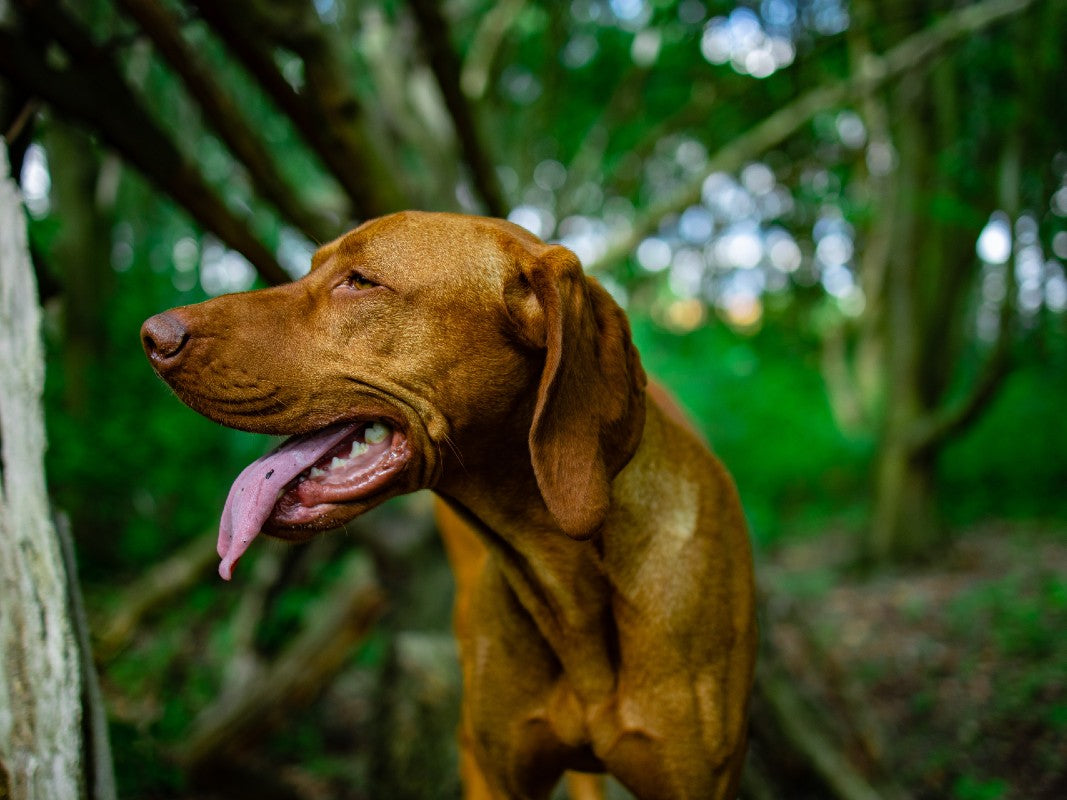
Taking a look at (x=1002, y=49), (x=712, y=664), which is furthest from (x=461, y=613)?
(x=1002, y=49)

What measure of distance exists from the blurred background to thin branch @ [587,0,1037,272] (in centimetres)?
4

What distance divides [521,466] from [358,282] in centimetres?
63

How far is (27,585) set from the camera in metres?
2.22

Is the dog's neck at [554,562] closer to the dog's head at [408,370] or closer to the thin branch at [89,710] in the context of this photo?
the dog's head at [408,370]

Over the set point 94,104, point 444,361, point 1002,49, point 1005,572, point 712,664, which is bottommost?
point 1005,572

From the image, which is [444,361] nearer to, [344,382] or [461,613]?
[344,382]

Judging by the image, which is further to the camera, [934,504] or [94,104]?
[934,504]

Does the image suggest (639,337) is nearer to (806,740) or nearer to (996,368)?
(996,368)

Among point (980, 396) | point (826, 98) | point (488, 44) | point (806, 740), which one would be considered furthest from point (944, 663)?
point (488, 44)

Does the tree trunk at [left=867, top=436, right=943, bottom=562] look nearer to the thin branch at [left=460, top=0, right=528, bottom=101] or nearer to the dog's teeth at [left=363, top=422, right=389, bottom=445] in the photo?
the thin branch at [left=460, top=0, right=528, bottom=101]

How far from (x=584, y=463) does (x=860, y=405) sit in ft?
38.3

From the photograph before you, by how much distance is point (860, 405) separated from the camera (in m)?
12.8

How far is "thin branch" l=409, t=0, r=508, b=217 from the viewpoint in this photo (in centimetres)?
423

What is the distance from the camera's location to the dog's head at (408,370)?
2023 mm
